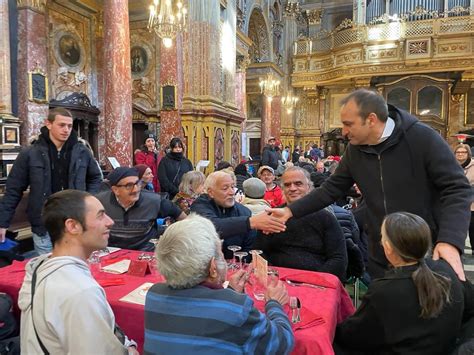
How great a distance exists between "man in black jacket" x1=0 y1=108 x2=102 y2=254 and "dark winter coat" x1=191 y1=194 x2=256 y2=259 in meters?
1.36

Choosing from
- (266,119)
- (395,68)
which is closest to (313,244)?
(266,119)

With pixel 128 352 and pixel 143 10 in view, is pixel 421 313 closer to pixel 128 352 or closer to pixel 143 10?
pixel 128 352

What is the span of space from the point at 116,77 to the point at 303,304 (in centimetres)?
602

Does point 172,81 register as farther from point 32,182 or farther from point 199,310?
point 199,310

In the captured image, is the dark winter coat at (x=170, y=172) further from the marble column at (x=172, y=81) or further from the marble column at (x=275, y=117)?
the marble column at (x=275, y=117)

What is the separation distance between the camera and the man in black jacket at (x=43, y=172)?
330 cm

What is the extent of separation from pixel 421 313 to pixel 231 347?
0.95 m

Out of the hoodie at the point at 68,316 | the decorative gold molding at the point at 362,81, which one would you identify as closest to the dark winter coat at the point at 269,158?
the hoodie at the point at 68,316

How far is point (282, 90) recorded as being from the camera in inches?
771

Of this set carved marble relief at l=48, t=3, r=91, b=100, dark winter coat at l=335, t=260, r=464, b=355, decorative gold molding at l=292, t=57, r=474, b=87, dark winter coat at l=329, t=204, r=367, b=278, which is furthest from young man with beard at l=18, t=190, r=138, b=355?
decorative gold molding at l=292, t=57, r=474, b=87

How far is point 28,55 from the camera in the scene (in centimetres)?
845

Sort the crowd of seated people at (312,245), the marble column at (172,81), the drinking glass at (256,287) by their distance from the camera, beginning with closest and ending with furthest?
the drinking glass at (256,287) → the crowd of seated people at (312,245) → the marble column at (172,81)

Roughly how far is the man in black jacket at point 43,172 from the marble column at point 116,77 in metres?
3.42

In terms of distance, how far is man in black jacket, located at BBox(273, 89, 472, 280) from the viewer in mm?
1975
